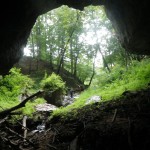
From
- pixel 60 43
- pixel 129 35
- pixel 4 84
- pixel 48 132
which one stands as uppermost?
pixel 60 43

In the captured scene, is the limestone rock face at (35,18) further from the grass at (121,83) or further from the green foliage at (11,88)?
the green foliage at (11,88)

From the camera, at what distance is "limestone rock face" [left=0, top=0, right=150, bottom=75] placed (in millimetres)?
8714

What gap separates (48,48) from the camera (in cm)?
4184

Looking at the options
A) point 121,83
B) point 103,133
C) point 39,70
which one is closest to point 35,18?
point 103,133

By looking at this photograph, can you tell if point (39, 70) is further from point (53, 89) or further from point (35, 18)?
point (35, 18)

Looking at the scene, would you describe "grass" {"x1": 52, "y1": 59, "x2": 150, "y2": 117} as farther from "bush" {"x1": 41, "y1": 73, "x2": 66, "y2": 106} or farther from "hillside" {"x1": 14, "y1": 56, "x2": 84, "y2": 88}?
"hillside" {"x1": 14, "y1": 56, "x2": 84, "y2": 88}

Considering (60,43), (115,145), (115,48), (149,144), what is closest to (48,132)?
(115,145)

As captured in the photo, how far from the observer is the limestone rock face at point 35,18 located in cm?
871

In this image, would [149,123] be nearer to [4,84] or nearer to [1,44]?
[1,44]

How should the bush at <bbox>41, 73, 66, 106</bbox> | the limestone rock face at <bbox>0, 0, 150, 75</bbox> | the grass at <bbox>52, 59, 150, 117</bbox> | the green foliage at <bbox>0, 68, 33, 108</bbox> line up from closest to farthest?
the limestone rock face at <bbox>0, 0, 150, 75</bbox> → the grass at <bbox>52, 59, 150, 117</bbox> → the green foliage at <bbox>0, 68, 33, 108</bbox> → the bush at <bbox>41, 73, 66, 106</bbox>

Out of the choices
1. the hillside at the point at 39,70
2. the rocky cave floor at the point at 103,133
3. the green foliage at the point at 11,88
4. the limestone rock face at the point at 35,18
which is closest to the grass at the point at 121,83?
the rocky cave floor at the point at 103,133

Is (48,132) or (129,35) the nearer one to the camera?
(48,132)

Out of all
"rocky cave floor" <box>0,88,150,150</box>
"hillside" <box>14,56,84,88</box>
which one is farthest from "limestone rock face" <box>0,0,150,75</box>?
"hillside" <box>14,56,84,88</box>

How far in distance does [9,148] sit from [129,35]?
807cm
